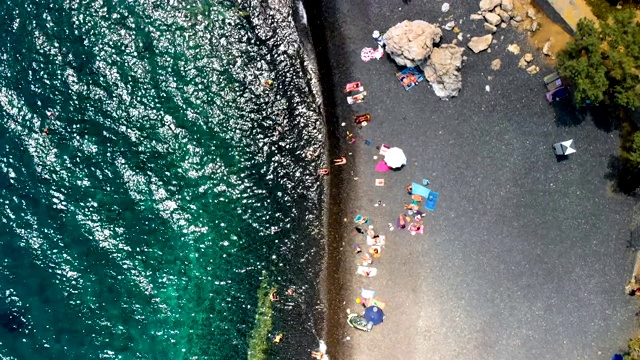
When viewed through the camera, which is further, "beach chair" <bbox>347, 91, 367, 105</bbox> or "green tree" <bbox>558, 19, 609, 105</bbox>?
"beach chair" <bbox>347, 91, 367, 105</bbox>

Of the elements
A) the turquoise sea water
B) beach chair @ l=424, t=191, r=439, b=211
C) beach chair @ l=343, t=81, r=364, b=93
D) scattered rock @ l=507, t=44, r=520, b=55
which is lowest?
beach chair @ l=424, t=191, r=439, b=211

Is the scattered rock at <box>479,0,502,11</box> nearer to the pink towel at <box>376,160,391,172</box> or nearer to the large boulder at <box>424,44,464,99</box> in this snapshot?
the large boulder at <box>424,44,464,99</box>

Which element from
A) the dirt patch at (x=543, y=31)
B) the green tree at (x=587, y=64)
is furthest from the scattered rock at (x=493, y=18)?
the green tree at (x=587, y=64)

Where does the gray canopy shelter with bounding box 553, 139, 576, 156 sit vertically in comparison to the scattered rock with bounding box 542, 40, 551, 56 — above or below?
below

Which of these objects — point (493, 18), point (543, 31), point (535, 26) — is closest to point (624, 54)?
point (543, 31)

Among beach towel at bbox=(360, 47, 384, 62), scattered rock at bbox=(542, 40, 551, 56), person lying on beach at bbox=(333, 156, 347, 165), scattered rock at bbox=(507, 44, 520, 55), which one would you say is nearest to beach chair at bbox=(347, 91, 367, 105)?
beach towel at bbox=(360, 47, 384, 62)

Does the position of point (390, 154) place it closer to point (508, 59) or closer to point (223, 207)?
point (508, 59)

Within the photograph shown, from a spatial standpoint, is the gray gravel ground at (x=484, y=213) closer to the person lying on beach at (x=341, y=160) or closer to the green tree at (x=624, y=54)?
the person lying on beach at (x=341, y=160)
